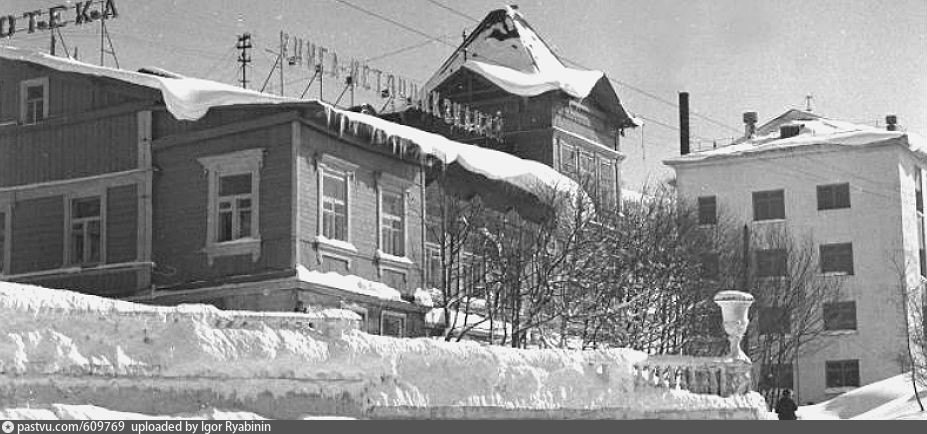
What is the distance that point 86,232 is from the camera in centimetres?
3019

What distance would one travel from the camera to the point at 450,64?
162 ft

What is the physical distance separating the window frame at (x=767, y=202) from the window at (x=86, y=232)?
3548cm

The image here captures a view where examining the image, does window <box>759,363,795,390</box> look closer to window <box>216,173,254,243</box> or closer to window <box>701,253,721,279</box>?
window <box>701,253,721,279</box>

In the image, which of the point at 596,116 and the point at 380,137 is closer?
the point at 380,137

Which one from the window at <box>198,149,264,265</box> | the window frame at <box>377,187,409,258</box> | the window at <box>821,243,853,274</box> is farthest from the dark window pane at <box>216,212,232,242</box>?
the window at <box>821,243,853,274</box>

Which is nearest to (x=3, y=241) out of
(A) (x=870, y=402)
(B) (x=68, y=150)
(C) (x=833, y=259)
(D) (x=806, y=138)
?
(B) (x=68, y=150)

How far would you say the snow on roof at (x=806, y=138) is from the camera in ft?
187

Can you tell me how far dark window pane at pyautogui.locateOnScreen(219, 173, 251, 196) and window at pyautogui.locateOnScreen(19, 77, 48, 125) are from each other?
5.65 metres

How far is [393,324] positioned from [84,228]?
7.24 metres

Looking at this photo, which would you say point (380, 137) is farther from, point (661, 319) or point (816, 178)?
point (816, 178)

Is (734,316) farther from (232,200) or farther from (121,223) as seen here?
(121,223)

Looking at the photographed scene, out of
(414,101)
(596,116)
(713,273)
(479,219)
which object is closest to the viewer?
(479,219)
